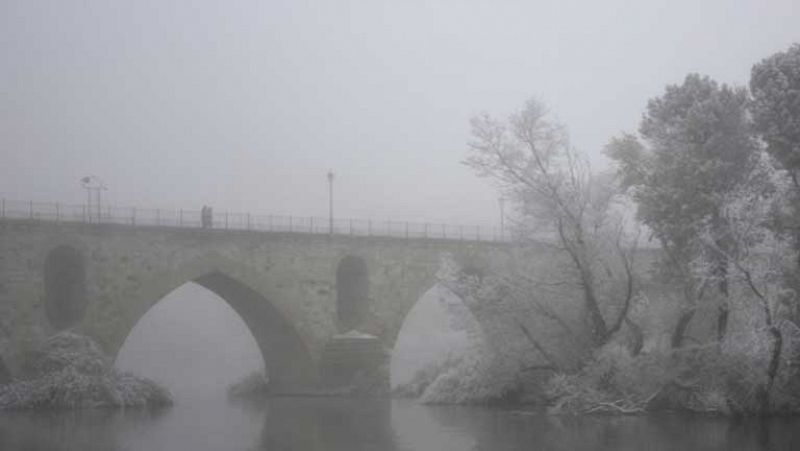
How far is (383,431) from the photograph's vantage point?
22.7m

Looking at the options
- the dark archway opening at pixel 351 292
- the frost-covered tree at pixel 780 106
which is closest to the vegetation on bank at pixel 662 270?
the frost-covered tree at pixel 780 106

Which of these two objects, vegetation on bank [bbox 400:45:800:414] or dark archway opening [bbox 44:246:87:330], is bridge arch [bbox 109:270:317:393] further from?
vegetation on bank [bbox 400:45:800:414]

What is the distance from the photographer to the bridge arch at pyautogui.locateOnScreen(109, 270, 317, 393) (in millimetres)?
37250

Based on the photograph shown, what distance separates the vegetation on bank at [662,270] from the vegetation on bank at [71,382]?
11.1m

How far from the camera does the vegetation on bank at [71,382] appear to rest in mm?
29672

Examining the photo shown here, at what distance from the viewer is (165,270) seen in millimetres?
34562

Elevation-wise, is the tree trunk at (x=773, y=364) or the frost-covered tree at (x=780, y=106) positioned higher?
the frost-covered tree at (x=780, y=106)

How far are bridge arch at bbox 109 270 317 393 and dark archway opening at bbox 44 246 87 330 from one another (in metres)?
4.29

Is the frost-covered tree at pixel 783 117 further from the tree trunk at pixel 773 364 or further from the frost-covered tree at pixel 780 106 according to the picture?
the tree trunk at pixel 773 364

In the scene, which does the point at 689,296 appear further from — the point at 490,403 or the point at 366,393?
the point at 366,393

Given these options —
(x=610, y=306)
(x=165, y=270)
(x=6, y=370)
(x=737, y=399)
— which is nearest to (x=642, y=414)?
(x=737, y=399)

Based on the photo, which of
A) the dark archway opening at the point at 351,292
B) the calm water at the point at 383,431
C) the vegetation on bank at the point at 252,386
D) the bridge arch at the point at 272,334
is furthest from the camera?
the vegetation on bank at the point at 252,386

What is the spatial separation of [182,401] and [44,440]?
17811mm

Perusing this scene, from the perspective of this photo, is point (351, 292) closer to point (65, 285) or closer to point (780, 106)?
point (65, 285)
